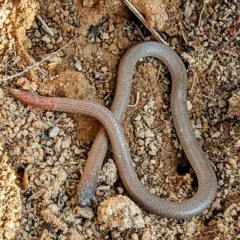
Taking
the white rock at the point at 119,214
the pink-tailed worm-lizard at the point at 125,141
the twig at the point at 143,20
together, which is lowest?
the white rock at the point at 119,214

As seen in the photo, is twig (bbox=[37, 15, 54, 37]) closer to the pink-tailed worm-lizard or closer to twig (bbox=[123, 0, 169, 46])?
the pink-tailed worm-lizard

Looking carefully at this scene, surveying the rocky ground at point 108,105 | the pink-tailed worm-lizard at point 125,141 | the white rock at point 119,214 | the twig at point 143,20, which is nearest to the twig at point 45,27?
the rocky ground at point 108,105

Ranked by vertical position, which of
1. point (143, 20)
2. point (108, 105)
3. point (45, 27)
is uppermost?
point (143, 20)

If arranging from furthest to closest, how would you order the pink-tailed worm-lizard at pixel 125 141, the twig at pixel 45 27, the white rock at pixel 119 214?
the twig at pixel 45 27 → the pink-tailed worm-lizard at pixel 125 141 → the white rock at pixel 119 214

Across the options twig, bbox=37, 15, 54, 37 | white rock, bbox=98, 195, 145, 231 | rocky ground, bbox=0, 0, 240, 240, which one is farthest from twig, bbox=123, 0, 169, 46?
white rock, bbox=98, 195, 145, 231

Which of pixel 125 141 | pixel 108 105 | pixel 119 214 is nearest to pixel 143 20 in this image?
pixel 108 105

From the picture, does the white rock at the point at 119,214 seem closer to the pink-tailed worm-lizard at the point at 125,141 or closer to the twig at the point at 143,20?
the pink-tailed worm-lizard at the point at 125,141

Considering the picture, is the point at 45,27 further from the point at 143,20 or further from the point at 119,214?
the point at 119,214

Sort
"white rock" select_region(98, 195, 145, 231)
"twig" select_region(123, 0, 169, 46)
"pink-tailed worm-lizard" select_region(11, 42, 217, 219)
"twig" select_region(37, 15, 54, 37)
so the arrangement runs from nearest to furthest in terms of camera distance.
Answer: "white rock" select_region(98, 195, 145, 231) → "pink-tailed worm-lizard" select_region(11, 42, 217, 219) → "twig" select_region(37, 15, 54, 37) → "twig" select_region(123, 0, 169, 46)

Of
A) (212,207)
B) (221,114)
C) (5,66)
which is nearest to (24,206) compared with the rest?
(5,66)
